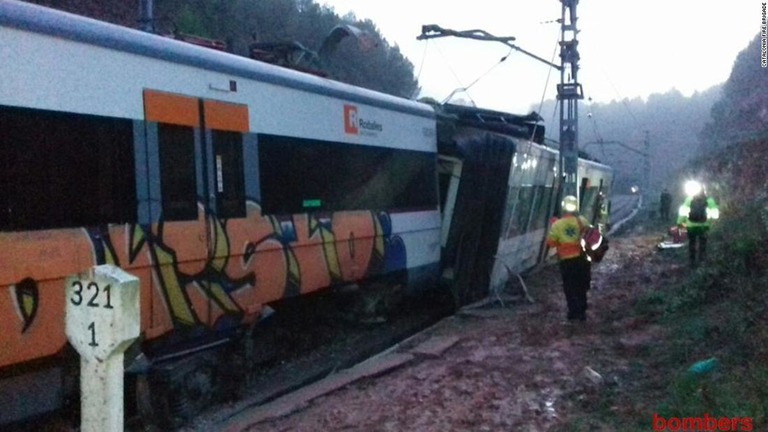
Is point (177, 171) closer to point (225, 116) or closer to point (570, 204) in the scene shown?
point (225, 116)

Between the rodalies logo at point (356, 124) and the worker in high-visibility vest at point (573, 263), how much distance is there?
2.52m

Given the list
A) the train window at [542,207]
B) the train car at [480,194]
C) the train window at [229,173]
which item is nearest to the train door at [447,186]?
the train car at [480,194]

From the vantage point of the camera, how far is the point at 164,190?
680 cm

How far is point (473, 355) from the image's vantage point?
8625 mm

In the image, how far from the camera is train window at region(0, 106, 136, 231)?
18.3 feet

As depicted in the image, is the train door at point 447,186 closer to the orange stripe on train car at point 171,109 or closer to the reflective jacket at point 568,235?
the reflective jacket at point 568,235

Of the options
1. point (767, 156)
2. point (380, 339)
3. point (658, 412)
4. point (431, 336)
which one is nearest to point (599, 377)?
point (658, 412)

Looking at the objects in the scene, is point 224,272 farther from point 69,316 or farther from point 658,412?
point 69,316

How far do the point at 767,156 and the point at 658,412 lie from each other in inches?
779

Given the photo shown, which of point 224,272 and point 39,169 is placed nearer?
point 39,169

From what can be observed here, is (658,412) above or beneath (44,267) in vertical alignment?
beneath

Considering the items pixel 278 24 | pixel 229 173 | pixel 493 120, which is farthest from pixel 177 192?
pixel 278 24

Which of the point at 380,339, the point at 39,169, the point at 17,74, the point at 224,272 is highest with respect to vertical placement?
the point at 17,74

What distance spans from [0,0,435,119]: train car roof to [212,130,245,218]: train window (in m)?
0.59
